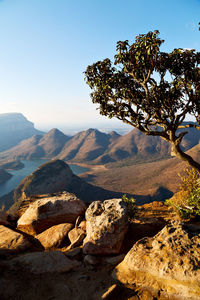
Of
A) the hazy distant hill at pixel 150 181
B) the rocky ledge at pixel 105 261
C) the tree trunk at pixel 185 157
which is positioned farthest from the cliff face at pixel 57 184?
the tree trunk at pixel 185 157

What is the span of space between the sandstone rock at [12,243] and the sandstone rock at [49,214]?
2220mm

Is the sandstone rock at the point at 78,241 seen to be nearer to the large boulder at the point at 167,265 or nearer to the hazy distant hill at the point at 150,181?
the large boulder at the point at 167,265

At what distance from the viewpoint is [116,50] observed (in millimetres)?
10984

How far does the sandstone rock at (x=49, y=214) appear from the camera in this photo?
1306cm

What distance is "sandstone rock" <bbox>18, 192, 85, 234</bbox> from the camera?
13062 mm

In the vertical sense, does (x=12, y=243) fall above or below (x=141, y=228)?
below

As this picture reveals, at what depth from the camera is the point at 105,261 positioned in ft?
28.6

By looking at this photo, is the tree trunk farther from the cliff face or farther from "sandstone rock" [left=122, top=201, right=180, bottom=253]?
the cliff face

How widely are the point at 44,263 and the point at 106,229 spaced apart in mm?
3748

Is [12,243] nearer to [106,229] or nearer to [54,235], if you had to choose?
[54,235]

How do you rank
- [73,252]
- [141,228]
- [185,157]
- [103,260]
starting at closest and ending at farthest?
[103,260], [73,252], [141,228], [185,157]

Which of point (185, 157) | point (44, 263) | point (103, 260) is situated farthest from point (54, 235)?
point (185, 157)

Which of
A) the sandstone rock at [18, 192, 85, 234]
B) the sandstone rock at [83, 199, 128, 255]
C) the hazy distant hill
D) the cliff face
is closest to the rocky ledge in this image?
the sandstone rock at [83, 199, 128, 255]

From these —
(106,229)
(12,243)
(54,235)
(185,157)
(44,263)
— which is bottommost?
(54,235)
